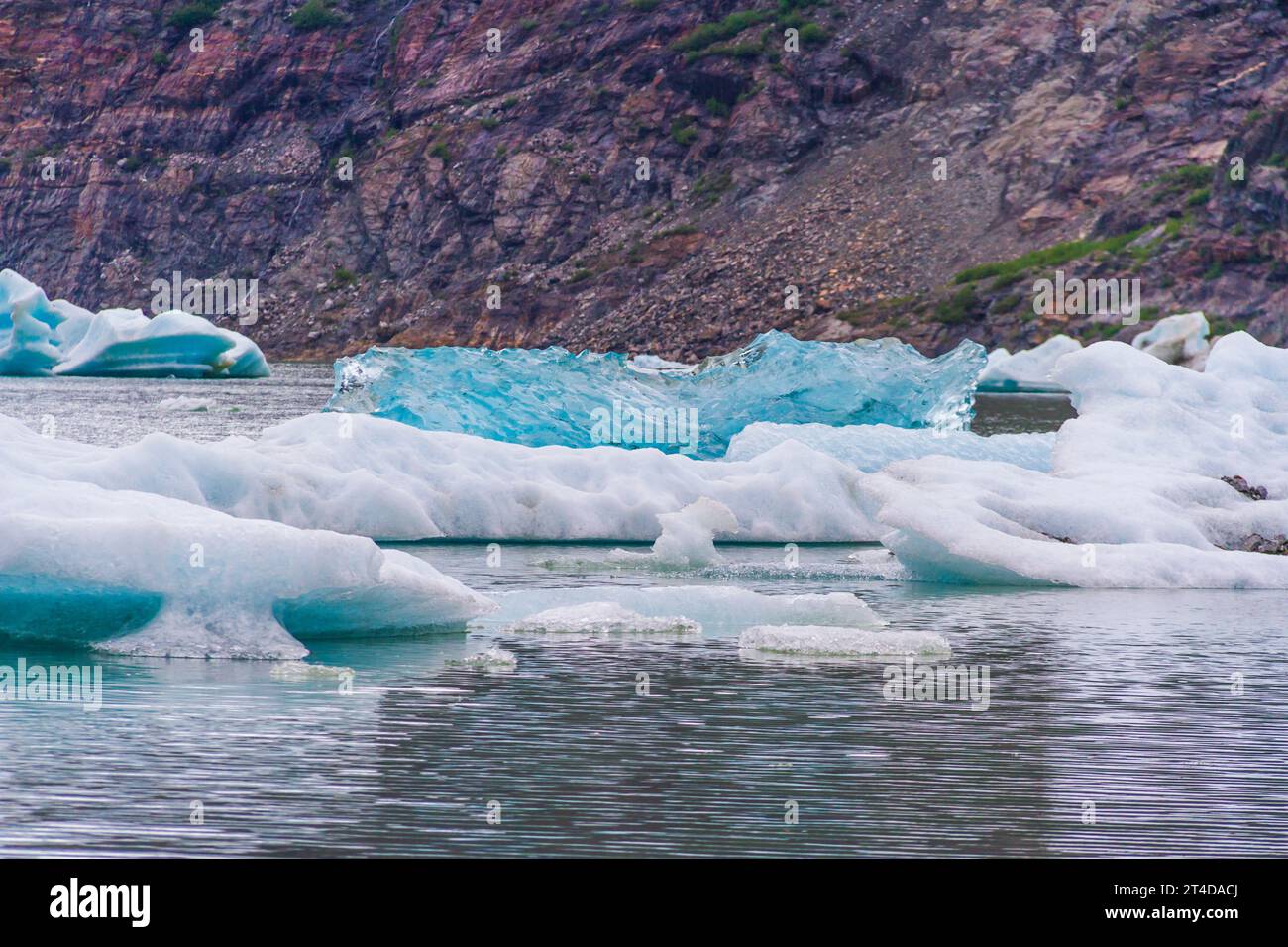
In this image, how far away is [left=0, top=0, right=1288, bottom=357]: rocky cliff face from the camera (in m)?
70.6

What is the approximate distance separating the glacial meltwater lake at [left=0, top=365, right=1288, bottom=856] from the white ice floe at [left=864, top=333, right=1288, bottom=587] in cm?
231

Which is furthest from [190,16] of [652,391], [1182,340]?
[652,391]

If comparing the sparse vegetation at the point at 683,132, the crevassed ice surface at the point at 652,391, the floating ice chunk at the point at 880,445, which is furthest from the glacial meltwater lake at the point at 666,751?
the sparse vegetation at the point at 683,132

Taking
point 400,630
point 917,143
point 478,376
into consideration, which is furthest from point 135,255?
point 400,630

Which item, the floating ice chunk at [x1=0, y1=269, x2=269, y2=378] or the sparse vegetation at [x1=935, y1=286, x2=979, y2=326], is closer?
the floating ice chunk at [x1=0, y1=269, x2=269, y2=378]

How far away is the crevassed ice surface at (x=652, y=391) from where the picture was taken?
24.5 m

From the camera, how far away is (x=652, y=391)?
25875mm

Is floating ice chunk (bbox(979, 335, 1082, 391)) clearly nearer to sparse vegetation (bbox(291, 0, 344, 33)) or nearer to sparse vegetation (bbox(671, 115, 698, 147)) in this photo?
sparse vegetation (bbox(671, 115, 698, 147))

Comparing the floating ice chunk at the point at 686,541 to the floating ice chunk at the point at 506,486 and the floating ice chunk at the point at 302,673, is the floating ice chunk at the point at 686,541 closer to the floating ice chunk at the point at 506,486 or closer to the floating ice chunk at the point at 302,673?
the floating ice chunk at the point at 506,486

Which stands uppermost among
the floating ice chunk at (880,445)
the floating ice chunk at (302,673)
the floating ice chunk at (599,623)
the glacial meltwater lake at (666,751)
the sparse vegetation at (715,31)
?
the sparse vegetation at (715,31)

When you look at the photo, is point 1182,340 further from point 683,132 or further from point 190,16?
point 190,16

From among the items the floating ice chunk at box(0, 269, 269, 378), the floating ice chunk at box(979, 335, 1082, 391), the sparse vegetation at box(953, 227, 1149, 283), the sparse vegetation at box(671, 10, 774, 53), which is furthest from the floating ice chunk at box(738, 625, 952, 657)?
the sparse vegetation at box(671, 10, 774, 53)

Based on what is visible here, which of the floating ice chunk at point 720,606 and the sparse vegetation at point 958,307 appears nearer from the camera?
the floating ice chunk at point 720,606

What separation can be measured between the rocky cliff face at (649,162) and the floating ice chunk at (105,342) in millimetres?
21729
